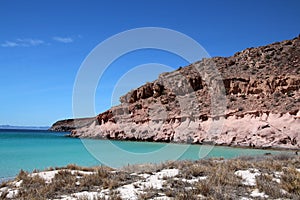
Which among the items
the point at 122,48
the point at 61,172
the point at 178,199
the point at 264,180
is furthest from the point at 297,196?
the point at 122,48

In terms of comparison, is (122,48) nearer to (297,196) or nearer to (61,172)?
(61,172)

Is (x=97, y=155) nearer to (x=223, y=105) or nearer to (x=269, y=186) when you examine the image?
(x=269, y=186)

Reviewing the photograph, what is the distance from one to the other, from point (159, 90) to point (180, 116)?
9880 mm

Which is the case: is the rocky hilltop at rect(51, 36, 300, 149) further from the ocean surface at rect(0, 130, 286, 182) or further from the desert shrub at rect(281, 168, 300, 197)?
the desert shrub at rect(281, 168, 300, 197)

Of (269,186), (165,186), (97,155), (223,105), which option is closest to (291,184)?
(269,186)

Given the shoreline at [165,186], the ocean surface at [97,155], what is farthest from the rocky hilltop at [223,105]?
the shoreline at [165,186]

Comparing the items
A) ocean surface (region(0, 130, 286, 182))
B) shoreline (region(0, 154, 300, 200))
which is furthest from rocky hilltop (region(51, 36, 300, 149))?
shoreline (region(0, 154, 300, 200))

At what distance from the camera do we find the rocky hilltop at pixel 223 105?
26603 mm

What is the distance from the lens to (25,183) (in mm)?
7273

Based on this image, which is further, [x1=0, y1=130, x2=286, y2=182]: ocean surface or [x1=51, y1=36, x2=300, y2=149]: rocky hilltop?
[x1=51, y1=36, x2=300, y2=149]: rocky hilltop

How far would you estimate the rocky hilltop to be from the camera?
26.6 metres

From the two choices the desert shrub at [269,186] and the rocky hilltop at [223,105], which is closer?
the desert shrub at [269,186]

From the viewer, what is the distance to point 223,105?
3309 cm

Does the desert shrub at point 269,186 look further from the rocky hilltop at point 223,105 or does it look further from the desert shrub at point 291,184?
the rocky hilltop at point 223,105
